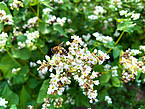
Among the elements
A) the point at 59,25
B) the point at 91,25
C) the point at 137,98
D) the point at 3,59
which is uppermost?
the point at 59,25

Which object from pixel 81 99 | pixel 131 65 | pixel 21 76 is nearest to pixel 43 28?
pixel 21 76

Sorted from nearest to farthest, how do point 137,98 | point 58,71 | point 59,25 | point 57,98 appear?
point 58,71 → point 57,98 → point 59,25 → point 137,98

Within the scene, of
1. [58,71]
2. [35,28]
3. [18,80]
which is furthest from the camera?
[35,28]

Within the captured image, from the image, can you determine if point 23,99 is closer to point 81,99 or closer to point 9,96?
point 9,96

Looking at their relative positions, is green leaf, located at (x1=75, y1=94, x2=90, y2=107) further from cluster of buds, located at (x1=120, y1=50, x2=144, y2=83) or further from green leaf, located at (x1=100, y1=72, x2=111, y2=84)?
cluster of buds, located at (x1=120, y1=50, x2=144, y2=83)

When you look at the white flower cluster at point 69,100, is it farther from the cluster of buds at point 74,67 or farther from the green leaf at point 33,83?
the cluster of buds at point 74,67

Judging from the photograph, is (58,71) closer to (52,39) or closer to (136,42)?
(52,39)

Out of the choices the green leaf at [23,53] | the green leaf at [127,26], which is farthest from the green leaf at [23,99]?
the green leaf at [127,26]

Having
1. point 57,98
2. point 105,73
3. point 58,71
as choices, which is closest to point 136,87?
point 105,73
